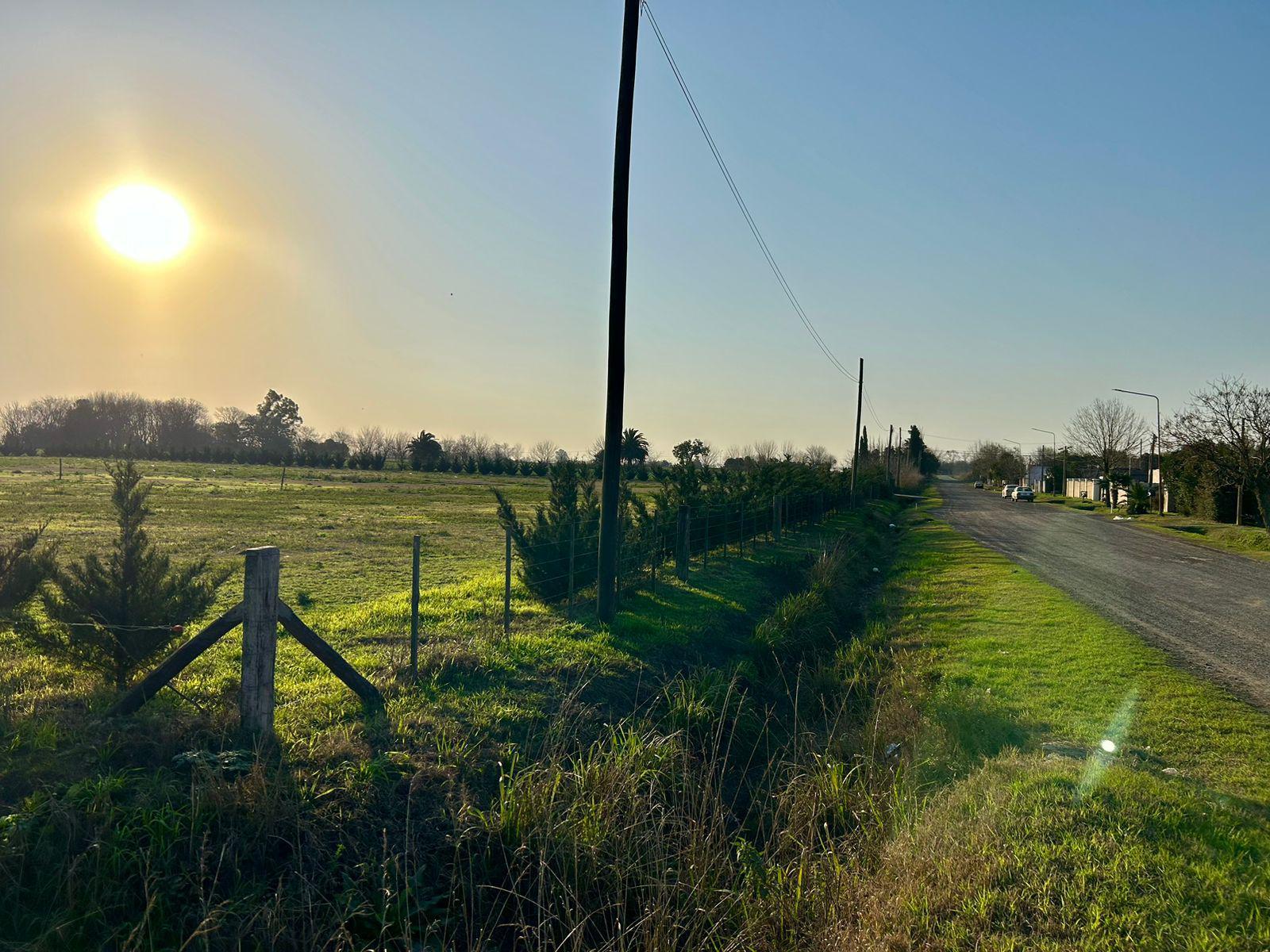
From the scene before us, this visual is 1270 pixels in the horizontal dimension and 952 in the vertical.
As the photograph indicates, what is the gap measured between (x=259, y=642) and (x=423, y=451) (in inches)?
3479

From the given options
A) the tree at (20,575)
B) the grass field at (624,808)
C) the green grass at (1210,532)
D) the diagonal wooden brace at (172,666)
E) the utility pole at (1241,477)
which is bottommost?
the grass field at (624,808)

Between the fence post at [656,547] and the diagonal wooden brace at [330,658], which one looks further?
the fence post at [656,547]

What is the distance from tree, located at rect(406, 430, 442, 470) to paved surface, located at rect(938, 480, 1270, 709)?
6557cm

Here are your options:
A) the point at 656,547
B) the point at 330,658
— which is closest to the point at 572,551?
the point at 656,547

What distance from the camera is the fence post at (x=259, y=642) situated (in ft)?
17.0

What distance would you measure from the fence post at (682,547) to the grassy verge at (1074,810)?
5844 mm

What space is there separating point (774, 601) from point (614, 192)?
7748 millimetres

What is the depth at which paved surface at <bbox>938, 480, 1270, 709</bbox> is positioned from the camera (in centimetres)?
955

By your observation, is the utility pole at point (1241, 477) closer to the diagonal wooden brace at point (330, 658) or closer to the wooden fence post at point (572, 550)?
the wooden fence post at point (572, 550)

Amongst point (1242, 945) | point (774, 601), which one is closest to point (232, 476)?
point (774, 601)

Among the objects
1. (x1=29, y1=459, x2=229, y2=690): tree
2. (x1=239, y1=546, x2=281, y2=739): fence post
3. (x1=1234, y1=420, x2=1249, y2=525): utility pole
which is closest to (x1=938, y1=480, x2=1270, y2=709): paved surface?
(x1=1234, y1=420, x2=1249, y2=525): utility pole

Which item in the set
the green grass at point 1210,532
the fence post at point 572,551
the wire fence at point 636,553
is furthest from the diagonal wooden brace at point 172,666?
the green grass at point 1210,532

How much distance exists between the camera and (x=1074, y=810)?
16.0ft

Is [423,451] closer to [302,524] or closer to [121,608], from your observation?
[302,524]
